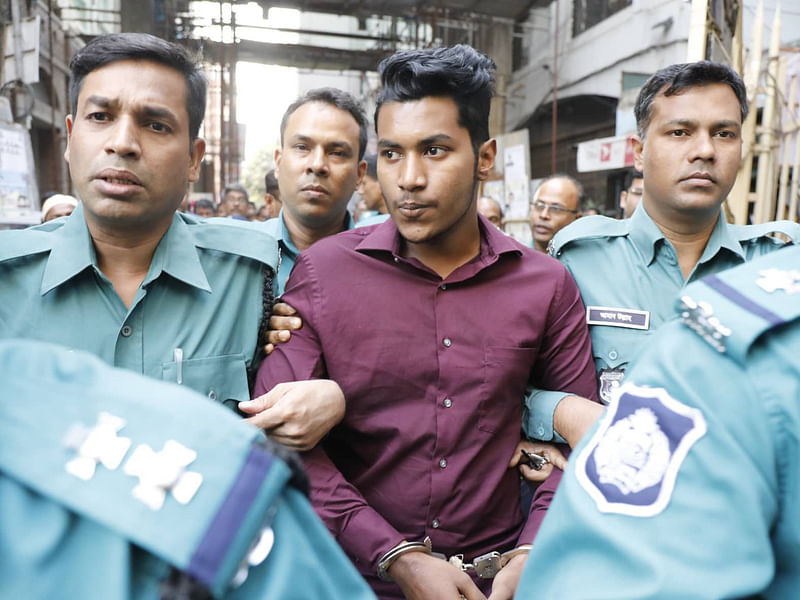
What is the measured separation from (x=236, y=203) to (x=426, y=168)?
7.45 metres

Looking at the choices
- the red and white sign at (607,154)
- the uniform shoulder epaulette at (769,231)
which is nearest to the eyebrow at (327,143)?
the uniform shoulder epaulette at (769,231)

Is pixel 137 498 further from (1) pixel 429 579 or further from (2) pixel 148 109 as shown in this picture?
(2) pixel 148 109

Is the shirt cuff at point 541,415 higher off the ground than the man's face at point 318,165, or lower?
lower

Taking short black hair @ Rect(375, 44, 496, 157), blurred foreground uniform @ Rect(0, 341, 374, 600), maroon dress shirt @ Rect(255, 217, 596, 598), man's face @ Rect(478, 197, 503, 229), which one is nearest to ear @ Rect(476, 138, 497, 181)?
short black hair @ Rect(375, 44, 496, 157)

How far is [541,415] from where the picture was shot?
168cm

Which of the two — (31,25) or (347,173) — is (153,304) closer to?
(347,173)

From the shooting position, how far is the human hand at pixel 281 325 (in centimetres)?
170

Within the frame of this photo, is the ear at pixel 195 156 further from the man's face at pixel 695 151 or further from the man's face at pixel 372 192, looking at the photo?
the man's face at pixel 372 192

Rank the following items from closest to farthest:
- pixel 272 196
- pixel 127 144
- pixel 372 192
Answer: pixel 127 144
pixel 272 196
pixel 372 192

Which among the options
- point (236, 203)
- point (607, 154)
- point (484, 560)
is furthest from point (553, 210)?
point (236, 203)

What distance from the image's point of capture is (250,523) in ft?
2.06

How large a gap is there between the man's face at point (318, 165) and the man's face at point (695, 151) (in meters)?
1.33

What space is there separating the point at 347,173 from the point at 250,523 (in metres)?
2.39

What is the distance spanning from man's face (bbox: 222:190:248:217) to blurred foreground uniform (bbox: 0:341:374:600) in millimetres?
8297
